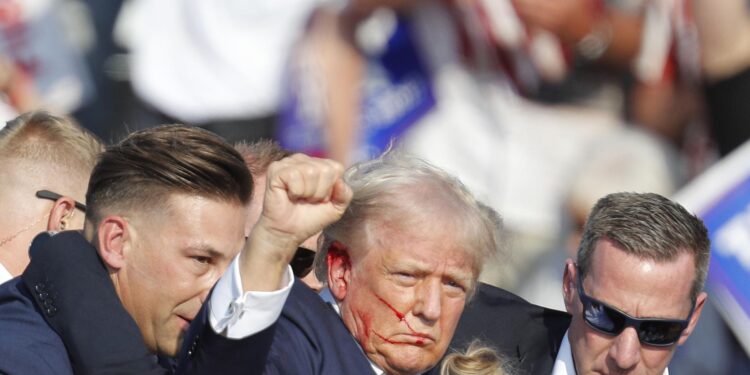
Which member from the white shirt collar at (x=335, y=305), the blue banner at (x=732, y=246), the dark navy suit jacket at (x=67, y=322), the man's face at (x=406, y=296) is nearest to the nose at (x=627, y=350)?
Answer: the man's face at (x=406, y=296)

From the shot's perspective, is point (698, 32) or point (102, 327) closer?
point (102, 327)

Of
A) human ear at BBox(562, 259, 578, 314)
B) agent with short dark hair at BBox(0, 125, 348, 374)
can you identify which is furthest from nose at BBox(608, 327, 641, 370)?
agent with short dark hair at BBox(0, 125, 348, 374)

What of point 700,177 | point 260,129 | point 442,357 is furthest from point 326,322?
point 260,129

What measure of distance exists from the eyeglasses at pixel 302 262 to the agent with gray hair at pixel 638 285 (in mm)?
713

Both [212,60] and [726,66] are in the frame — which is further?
[212,60]

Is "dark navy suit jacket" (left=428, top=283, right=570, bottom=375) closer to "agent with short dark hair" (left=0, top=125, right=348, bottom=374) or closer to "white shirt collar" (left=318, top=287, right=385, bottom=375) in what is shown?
"white shirt collar" (left=318, top=287, right=385, bottom=375)

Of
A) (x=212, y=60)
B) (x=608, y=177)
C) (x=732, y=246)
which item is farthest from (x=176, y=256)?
(x=212, y=60)

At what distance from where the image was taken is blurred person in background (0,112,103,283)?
3488mm

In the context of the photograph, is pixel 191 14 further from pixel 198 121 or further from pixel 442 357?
pixel 442 357

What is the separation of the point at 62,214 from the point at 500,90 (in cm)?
281

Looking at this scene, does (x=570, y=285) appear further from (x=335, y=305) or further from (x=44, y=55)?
(x=44, y=55)

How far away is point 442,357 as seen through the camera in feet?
10.3

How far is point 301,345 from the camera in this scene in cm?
274

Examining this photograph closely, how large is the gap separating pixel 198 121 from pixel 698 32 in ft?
8.15
